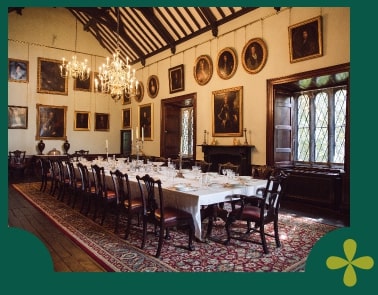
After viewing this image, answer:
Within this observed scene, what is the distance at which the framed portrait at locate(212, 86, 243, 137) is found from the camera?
7777 mm

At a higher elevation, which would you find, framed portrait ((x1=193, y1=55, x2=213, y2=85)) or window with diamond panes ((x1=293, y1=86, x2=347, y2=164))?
framed portrait ((x1=193, y1=55, x2=213, y2=85))

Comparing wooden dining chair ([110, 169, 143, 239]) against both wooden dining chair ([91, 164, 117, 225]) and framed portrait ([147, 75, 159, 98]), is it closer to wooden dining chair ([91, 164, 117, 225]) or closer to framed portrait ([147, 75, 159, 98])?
wooden dining chair ([91, 164, 117, 225])

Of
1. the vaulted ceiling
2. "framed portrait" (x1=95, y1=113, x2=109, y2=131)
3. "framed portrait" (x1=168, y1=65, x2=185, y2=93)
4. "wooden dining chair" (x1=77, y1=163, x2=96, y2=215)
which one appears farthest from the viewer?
"framed portrait" (x1=95, y1=113, x2=109, y2=131)

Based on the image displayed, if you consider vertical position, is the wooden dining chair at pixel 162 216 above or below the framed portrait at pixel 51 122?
below

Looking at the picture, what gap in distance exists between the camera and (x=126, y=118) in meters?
13.2

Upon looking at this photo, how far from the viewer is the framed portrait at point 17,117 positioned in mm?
10844

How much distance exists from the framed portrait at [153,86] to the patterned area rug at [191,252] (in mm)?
6837

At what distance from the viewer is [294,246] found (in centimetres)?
398

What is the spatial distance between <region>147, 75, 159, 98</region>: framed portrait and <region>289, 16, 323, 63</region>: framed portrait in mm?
5807

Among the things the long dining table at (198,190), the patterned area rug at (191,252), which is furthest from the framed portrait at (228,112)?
the patterned area rug at (191,252)

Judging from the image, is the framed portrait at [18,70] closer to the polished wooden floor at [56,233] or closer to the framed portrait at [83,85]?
the framed portrait at [83,85]

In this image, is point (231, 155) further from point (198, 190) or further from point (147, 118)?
point (147, 118)

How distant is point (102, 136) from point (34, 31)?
4.88 m

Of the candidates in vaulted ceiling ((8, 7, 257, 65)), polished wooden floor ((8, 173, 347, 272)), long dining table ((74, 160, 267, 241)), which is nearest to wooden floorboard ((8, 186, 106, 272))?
polished wooden floor ((8, 173, 347, 272))
